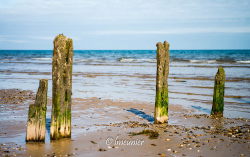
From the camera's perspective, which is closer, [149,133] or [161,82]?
[149,133]

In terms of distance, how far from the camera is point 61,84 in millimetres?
7316

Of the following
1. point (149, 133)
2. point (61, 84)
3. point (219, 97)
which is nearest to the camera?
point (61, 84)

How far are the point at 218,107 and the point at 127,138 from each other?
463cm

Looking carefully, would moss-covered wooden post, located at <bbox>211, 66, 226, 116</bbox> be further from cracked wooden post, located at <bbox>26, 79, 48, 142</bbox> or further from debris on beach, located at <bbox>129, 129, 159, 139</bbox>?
cracked wooden post, located at <bbox>26, 79, 48, 142</bbox>

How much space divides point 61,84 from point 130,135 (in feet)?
8.00

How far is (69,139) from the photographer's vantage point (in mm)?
7633

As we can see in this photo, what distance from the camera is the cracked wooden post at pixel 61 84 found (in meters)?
7.20

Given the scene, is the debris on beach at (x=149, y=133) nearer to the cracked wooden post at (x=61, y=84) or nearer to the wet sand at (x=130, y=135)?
the wet sand at (x=130, y=135)

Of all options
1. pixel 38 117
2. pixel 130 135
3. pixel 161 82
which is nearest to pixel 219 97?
pixel 161 82

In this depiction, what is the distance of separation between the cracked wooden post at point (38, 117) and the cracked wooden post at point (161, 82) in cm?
387

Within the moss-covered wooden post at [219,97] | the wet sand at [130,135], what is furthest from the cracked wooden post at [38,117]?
the moss-covered wooden post at [219,97]

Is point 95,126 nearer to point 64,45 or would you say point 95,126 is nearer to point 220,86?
point 64,45

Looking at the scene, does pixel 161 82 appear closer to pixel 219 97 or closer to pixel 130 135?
pixel 130 135

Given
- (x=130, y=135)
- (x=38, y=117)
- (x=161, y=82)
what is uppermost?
(x=161, y=82)
